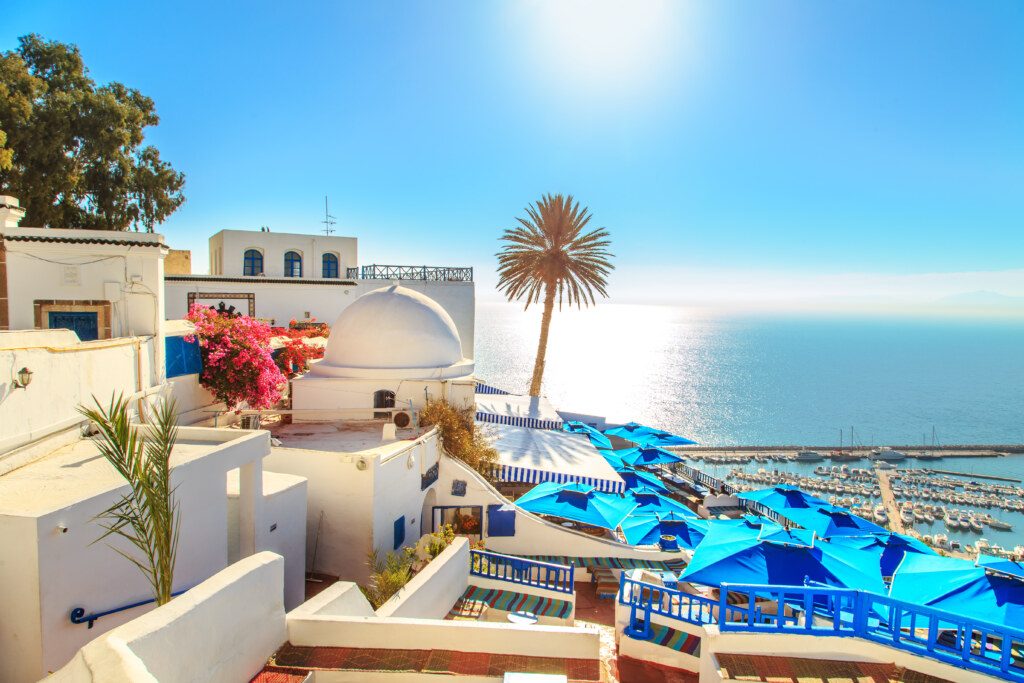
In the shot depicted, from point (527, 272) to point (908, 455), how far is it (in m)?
47.1

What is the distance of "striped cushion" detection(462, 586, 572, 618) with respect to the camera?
11.3m

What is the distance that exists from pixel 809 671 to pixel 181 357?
13.7 m

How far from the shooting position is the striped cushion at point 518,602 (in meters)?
11.3

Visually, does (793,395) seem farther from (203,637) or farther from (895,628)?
(203,637)

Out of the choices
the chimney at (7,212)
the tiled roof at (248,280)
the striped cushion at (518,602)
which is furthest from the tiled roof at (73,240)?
the tiled roof at (248,280)

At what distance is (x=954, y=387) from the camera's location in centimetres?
11331

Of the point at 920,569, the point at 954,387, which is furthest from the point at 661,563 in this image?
the point at 954,387

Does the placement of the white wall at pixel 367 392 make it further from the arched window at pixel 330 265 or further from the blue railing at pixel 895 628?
the arched window at pixel 330 265

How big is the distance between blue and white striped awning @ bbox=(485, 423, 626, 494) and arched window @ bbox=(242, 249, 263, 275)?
15968 millimetres

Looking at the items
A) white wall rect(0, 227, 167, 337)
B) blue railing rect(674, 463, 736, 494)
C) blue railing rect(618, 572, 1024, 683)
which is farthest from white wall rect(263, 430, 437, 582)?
blue railing rect(674, 463, 736, 494)

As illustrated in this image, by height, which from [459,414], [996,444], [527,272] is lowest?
[996,444]

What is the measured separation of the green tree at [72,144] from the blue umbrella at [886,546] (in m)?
28.1

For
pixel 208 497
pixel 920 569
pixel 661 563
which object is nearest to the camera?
pixel 208 497

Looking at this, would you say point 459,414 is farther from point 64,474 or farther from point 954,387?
point 954,387
